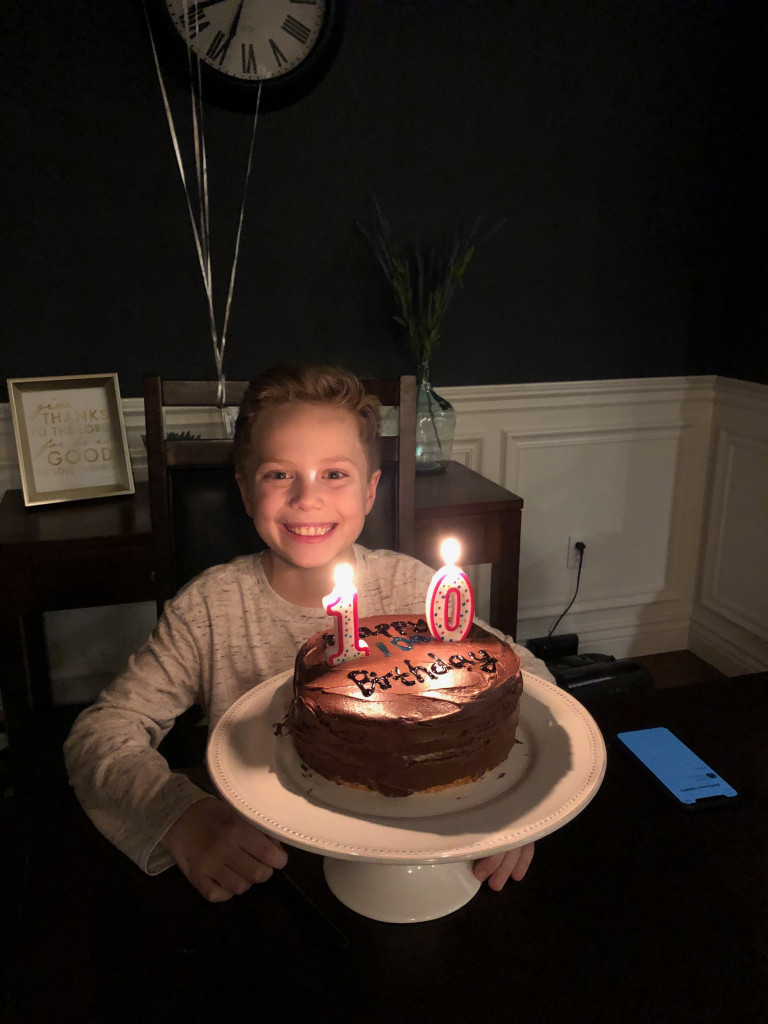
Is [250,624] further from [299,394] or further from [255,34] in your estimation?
[255,34]

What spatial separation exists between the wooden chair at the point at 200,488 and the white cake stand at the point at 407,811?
723 millimetres

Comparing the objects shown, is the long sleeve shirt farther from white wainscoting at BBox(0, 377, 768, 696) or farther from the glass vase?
white wainscoting at BBox(0, 377, 768, 696)

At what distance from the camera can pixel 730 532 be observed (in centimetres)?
290

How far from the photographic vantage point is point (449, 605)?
3.14ft

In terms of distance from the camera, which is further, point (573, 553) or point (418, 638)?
point (573, 553)

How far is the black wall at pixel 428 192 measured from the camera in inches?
86.6

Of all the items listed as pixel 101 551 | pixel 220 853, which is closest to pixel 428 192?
pixel 101 551

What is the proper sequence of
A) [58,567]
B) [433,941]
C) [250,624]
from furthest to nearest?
1. [58,567]
2. [250,624]
3. [433,941]

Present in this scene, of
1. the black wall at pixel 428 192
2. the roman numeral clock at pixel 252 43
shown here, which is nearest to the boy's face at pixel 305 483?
the black wall at pixel 428 192

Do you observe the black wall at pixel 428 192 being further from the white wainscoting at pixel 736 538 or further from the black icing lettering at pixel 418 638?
the black icing lettering at pixel 418 638

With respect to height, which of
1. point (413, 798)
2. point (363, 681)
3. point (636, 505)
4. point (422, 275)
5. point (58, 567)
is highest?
point (422, 275)

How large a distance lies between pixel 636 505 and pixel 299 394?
221 cm

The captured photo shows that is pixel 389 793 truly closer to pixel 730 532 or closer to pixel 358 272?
pixel 358 272

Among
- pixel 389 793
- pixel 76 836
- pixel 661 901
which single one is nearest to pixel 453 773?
pixel 389 793
